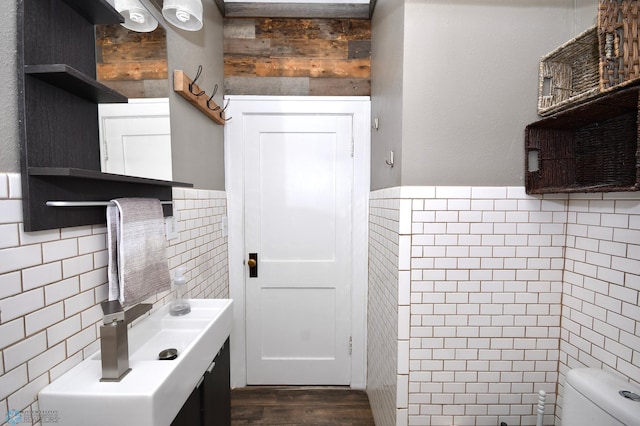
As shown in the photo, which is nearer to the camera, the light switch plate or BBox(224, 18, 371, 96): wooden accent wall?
the light switch plate

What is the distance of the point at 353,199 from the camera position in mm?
2012

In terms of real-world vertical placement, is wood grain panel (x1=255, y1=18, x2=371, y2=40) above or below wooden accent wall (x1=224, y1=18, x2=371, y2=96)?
above

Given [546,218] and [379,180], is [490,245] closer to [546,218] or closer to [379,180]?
[546,218]

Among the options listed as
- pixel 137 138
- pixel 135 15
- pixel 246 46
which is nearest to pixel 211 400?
pixel 137 138

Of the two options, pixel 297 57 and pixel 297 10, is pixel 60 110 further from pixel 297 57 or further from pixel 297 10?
pixel 297 10

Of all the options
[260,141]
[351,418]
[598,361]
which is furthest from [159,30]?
[351,418]

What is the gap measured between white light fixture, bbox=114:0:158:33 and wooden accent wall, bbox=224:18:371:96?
0.93 meters

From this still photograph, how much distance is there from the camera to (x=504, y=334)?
1.24 m

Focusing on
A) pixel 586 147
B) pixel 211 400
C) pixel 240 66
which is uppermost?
pixel 240 66

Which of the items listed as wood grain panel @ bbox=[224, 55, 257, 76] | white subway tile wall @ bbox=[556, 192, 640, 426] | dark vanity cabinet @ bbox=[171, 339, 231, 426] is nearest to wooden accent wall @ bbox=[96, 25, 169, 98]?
wood grain panel @ bbox=[224, 55, 257, 76]

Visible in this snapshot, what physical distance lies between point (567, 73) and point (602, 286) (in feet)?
2.85

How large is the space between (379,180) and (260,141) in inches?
35.9

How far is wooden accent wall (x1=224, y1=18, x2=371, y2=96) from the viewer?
1.96 m

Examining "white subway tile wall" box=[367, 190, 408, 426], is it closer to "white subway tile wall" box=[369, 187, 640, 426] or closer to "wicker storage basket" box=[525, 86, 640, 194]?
"white subway tile wall" box=[369, 187, 640, 426]
